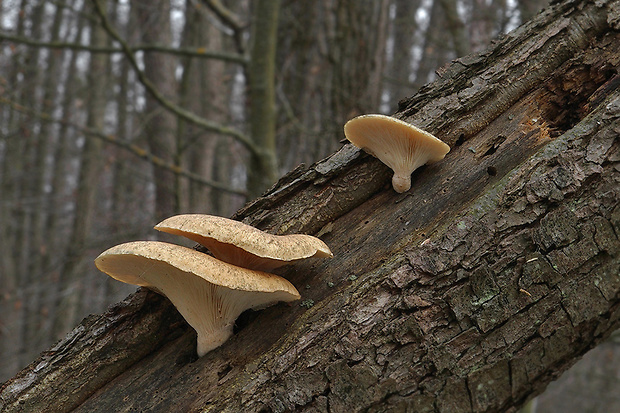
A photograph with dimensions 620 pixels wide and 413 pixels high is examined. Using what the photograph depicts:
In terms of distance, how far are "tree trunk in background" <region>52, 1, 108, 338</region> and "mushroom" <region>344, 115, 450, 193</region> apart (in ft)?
28.9

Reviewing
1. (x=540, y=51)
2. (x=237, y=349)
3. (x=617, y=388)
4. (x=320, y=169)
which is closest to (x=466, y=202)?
(x=320, y=169)

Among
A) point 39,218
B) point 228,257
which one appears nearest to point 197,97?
point 39,218

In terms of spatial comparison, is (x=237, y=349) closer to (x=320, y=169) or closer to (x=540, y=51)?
(x=320, y=169)

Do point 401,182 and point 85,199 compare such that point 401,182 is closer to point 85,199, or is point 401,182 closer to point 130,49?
point 130,49

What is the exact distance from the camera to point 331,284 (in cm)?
224

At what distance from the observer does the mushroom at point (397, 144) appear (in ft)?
7.29

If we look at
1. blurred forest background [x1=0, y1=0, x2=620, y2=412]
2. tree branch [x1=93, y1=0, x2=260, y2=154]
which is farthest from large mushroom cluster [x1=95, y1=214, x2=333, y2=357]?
tree branch [x1=93, y1=0, x2=260, y2=154]

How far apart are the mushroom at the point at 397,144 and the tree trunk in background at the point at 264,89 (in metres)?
3.46

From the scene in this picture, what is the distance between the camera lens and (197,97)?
11.5m

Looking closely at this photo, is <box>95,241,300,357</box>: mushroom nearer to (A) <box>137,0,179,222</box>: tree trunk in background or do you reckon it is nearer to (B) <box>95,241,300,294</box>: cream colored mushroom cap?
(B) <box>95,241,300,294</box>: cream colored mushroom cap

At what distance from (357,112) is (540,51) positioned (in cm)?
351

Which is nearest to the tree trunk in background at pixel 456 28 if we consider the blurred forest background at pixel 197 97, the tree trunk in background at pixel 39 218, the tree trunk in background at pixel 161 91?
the blurred forest background at pixel 197 97

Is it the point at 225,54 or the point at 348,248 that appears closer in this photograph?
the point at 348,248

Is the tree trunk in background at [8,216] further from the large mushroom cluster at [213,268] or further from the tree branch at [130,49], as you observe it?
the large mushroom cluster at [213,268]
